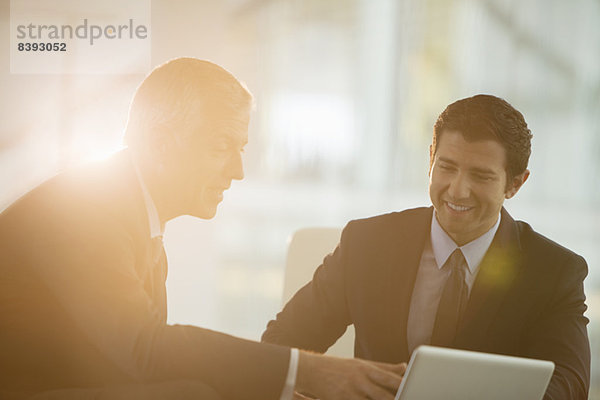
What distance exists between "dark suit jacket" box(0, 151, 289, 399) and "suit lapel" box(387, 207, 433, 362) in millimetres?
423

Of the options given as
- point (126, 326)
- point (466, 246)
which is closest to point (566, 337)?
point (466, 246)

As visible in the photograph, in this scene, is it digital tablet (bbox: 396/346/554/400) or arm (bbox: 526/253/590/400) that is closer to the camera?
digital tablet (bbox: 396/346/554/400)

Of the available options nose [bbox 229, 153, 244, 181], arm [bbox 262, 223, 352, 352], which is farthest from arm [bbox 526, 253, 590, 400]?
nose [bbox 229, 153, 244, 181]

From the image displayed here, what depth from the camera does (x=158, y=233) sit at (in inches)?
58.0

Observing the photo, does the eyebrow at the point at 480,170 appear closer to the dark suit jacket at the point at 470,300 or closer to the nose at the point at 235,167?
the dark suit jacket at the point at 470,300

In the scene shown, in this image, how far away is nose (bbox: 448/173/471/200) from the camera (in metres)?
1.55

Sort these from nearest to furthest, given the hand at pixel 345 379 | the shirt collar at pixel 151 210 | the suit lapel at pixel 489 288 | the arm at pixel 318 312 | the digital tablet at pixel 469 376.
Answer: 1. the digital tablet at pixel 469 376
2. the hand at pixel 345 379
3. the shirt collar at pixel 151 210
4. the suit lapel at pixel 489 288
5. the arm at pixel 318 312

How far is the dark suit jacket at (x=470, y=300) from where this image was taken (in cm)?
147

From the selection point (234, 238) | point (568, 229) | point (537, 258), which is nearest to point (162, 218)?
point (537, 258)

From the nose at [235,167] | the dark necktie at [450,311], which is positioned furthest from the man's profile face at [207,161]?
the dark necktie at [450,311]

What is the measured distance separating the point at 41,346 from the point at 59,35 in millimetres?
2096

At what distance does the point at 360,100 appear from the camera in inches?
123

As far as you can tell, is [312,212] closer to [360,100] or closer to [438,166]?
[360,100]

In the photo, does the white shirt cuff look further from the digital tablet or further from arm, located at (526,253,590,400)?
arm, located at (526,253,590,400)
